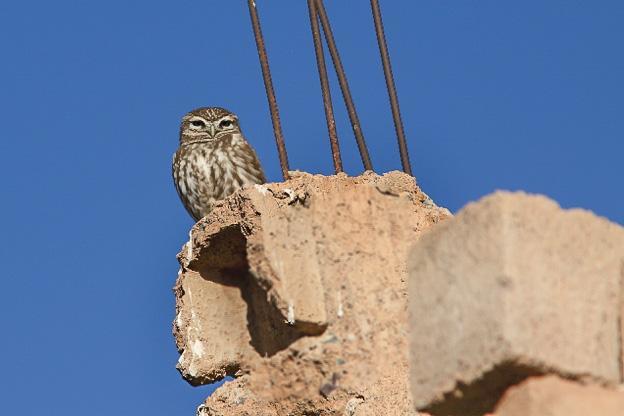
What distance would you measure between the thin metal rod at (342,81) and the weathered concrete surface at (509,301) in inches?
110

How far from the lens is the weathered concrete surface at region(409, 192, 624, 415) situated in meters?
3.48

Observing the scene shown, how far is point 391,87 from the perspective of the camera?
22.1 ft

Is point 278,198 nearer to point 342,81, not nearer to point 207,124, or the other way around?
point 342,81

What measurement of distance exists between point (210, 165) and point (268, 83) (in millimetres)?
3910

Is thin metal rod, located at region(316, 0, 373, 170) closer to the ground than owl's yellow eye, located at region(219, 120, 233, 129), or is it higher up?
closer to the ground

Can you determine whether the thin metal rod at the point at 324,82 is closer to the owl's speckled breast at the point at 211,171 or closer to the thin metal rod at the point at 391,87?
the thin metal rod at the point at 391,87

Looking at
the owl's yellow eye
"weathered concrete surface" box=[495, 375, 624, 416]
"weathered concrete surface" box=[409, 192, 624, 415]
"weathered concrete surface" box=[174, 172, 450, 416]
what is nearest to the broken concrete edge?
"weathered concrete surface" box=[174, 172, 450, 416]

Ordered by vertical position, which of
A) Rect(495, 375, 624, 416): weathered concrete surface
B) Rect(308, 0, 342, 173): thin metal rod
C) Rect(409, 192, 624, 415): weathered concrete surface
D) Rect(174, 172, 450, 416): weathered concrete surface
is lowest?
Rect(495, 375, 624, 416): weathered concrete surface

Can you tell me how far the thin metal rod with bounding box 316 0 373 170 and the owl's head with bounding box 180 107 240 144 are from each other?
4521mm

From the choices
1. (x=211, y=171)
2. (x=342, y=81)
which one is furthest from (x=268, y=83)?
(x=211, y=171)

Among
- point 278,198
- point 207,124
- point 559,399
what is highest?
point 207,124

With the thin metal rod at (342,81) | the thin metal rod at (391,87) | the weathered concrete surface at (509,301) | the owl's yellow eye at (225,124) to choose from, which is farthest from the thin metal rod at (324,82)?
the owl's yellow eye at (225,124)

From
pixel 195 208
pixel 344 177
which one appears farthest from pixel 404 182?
pixel 195 208

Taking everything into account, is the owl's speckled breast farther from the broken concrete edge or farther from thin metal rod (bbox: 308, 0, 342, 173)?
the broken concrete edge
